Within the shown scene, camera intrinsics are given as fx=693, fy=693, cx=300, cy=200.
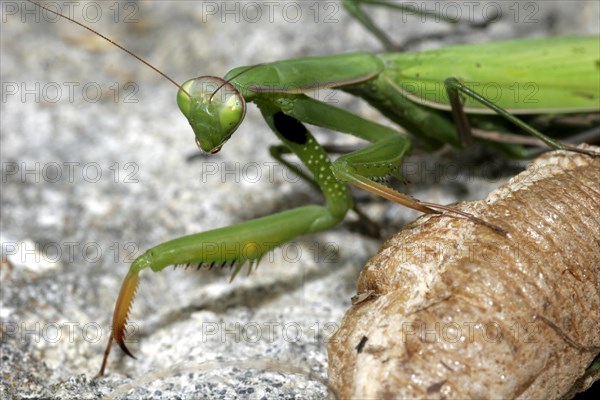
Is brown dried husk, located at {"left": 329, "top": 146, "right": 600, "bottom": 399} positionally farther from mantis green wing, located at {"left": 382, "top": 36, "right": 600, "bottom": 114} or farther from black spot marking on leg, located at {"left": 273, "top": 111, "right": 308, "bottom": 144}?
mantis green wing, located at {"left": 382, "top": 36, "right": 600, "bottom": 114}

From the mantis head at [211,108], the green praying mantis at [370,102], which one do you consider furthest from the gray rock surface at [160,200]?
the mantis head at [211,108]

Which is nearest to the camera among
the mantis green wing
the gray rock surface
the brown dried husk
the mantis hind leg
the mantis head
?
the brown dried husk

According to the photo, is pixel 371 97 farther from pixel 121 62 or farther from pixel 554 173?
pixel 121 62

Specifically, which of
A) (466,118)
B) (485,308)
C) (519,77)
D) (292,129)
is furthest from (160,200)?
(485,308)

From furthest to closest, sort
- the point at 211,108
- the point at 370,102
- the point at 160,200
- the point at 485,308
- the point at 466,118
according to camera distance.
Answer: the point at 160,200 < the point at 370,102 < the point at 466,118 < the point at 211,108 < the point at 485,308

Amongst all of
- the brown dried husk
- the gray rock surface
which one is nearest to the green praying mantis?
the brown dried husk

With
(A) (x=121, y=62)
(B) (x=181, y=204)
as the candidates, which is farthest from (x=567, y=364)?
(A) (x=121, y=62)

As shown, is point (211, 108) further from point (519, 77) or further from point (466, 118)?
point (519, 77)

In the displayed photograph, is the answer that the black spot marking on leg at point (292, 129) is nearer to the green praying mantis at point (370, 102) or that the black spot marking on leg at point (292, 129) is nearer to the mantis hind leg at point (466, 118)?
the green praying mantis at point (370, 102)
